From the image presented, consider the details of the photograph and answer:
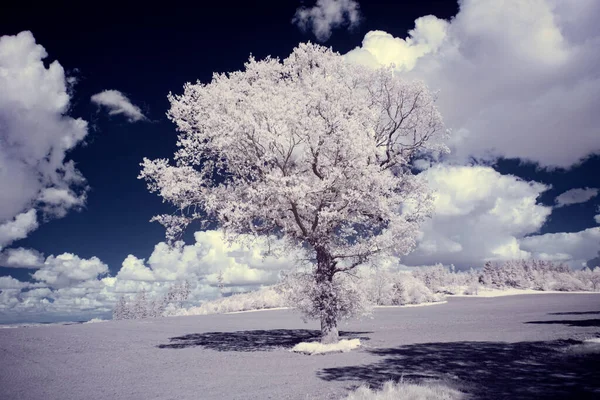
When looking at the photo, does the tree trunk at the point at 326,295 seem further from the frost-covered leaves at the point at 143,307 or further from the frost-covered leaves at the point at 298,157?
the frost-covered leaves at the point at 143,307

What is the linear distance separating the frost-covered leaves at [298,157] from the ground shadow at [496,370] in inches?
213

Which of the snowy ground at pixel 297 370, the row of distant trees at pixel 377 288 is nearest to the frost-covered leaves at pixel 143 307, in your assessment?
the row of distant trees at pixel 377 288

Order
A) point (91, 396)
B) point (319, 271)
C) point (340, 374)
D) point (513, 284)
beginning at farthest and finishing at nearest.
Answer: point (513, 284) < point (319, 271) < point (340, 374) < point (91, 396)

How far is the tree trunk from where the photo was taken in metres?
19.1

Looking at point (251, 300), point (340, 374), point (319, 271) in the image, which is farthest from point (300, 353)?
point (251, 300)

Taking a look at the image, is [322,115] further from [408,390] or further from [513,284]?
[513,284]

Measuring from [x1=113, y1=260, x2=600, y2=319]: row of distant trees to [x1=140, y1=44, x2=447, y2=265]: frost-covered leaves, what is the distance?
6.79ft

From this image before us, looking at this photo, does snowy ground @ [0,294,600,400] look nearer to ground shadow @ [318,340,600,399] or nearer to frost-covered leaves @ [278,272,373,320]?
ground shadow @ [318,340,600,399]

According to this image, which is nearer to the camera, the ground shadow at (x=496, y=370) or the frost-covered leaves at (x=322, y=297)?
the ground shadow at (x=496, y=370)

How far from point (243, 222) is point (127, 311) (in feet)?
531

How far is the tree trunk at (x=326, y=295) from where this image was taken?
62.6 ft

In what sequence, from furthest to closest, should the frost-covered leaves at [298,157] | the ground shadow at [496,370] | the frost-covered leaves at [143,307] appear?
the frost-covered leaves at [143,307]
the frost-covered leaves at [298,157]
the ground shadow at [496,370]

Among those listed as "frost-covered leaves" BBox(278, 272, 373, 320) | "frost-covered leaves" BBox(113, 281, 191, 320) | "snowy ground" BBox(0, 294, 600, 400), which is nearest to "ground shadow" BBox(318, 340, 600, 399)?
"snowy ground" BBox(0, 294, 600, 400)

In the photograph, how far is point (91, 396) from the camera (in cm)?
1153
